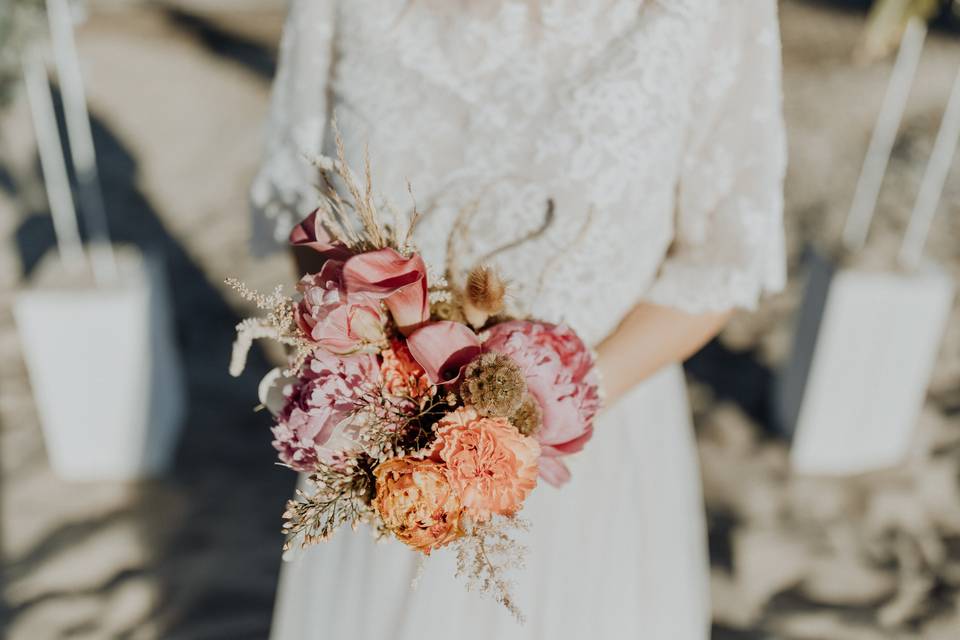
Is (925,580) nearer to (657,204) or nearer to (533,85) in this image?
(657,204)

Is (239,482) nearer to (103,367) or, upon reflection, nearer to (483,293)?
(103,367)

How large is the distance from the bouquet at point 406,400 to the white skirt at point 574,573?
1.01ft

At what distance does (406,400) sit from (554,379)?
18 centimetres

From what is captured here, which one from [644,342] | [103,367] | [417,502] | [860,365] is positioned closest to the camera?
[417,502]

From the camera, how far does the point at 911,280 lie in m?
3.21

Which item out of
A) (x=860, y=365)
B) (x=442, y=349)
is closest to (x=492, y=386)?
(x=442, y=349)

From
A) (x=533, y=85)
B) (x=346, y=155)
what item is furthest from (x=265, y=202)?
(x=533, y=85)

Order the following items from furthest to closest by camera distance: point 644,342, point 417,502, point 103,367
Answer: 1. point 103,367
2. point 644,342
3. point 417,502

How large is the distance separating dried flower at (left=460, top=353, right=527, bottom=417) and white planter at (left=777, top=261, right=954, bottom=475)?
272cm

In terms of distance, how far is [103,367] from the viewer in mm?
3051

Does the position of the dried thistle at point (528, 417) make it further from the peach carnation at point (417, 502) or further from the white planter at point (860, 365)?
the white planter at point (860, 365)

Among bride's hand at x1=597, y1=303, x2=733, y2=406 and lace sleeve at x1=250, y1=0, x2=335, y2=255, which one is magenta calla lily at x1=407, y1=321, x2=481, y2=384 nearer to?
bride's hand at x1=597, y1=303, x2=733, y2=406

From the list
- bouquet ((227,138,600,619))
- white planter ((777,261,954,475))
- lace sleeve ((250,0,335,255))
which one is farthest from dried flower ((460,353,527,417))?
white planter ((777,261,954,475))

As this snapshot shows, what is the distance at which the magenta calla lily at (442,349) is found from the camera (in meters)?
0.89
